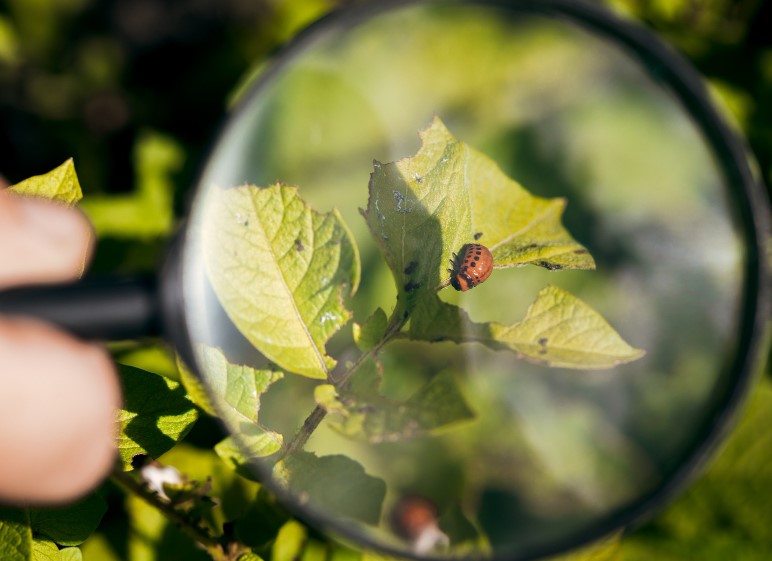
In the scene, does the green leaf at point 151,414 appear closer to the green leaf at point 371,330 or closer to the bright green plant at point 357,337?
the bright green plant at point 357,337

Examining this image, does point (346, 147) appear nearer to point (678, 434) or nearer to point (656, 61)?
point (656, 61)

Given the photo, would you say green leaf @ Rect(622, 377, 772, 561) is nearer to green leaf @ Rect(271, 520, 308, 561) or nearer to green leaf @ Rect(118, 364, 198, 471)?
green leaf @ Rect(271, 520, 308, 561)

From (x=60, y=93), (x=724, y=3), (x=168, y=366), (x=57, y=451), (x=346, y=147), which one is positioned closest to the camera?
(x=57, y=451)

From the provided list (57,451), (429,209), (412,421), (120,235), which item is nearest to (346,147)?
(429,209)

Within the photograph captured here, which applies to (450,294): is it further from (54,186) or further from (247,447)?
(54,186)

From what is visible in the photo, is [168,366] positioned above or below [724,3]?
below

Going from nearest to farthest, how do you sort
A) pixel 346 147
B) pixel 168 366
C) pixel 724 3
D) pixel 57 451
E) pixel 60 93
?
pixel 57 451
pixel 346 147
pixel 168 366
pixel 724 3
pixel 60 93

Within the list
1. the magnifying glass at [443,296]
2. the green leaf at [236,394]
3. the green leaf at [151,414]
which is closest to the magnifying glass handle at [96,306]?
the magnifying glass at [443,296]

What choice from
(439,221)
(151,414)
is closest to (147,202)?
(151,414)
